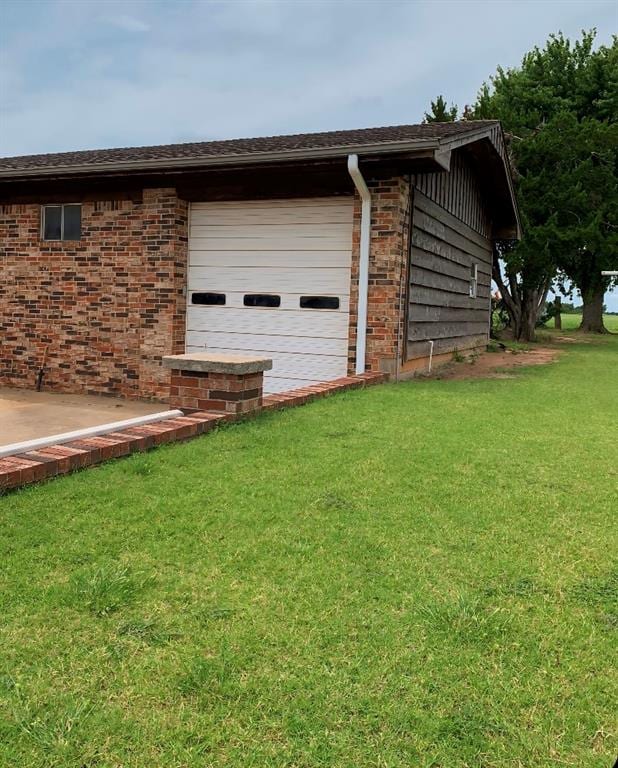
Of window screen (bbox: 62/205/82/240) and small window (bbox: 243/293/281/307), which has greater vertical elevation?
window screen (bbox: 62/205/82/240)

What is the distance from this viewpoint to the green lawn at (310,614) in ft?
5.65

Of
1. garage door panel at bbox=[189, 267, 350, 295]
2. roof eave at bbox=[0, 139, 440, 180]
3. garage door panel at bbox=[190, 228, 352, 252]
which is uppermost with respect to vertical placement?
roof eave at bbox=[0, 139, 440, 180]

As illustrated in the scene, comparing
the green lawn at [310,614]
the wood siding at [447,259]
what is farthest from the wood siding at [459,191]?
the green lawn at [310,614]

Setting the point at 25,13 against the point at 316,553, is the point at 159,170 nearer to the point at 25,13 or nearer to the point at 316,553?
the point at 25,13

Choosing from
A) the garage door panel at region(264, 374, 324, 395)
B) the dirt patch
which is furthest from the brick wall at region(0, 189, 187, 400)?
the dirt patch

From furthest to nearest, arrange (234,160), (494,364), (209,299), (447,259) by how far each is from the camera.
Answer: (494,364)
(447,259)
(209,299)
(234,160)

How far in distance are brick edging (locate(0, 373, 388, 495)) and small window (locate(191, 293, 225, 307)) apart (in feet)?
12.5

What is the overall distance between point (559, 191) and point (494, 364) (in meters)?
9.67

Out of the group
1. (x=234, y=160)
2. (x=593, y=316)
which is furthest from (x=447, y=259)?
(x=593, y=316)

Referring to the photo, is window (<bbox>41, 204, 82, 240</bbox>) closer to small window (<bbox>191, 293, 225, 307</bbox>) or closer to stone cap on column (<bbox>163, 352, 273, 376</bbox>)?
small window (<bbox>191, 293, 225, 307</bbox>)

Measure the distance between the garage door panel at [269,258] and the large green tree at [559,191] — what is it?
12253 mm

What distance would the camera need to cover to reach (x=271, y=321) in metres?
9.18

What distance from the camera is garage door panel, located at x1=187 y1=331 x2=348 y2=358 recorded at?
8789mm

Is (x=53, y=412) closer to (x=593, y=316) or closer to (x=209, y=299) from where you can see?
(x=209, y=299)
